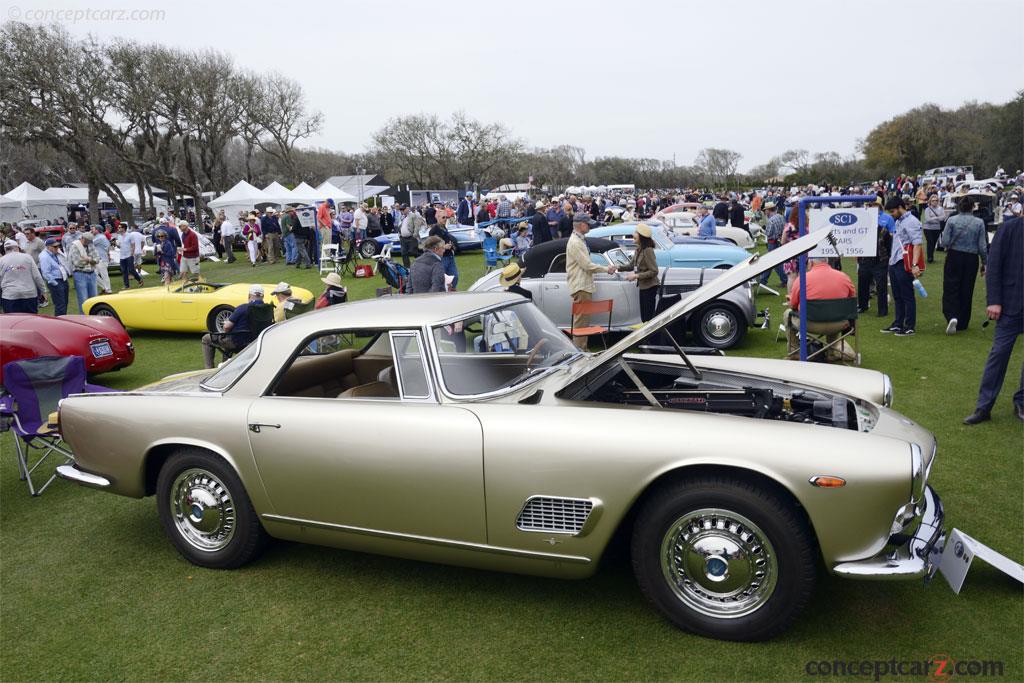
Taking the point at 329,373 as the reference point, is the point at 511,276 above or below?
above

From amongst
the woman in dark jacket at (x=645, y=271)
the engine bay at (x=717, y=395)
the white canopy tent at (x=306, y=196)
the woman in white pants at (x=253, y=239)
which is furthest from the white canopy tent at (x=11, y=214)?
the engine bay at (x=717, y=395)

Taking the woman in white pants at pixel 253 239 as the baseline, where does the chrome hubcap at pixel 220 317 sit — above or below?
below

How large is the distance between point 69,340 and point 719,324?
27.1ft

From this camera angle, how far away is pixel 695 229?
20.3 metres

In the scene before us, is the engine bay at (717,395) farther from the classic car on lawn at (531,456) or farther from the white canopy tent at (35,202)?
the white canopy tent at (35,202)

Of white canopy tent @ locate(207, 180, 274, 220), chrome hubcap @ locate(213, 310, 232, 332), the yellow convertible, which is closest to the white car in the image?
the yellow convertible

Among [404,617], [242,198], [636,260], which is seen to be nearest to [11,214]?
[242,198]

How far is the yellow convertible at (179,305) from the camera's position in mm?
11586

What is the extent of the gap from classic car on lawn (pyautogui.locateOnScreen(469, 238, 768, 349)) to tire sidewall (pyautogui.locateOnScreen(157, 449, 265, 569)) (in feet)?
18.5

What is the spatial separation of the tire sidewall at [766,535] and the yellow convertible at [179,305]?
9.07m

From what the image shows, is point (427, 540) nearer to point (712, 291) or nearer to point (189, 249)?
point (712, 291)

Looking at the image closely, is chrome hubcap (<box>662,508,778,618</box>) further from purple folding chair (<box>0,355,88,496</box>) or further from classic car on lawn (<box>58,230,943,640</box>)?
purple folding chair (<box>0,355,88,496</box>)

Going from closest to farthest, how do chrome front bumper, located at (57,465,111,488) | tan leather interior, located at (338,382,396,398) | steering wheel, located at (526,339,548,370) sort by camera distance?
tan leather interior, located at (338,382,396,398) < steering wheel, located at (526,339,548,370) < chrome front bumper, located at (57,465,111,488)

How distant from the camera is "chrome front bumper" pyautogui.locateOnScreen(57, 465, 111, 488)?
437 centimetres
